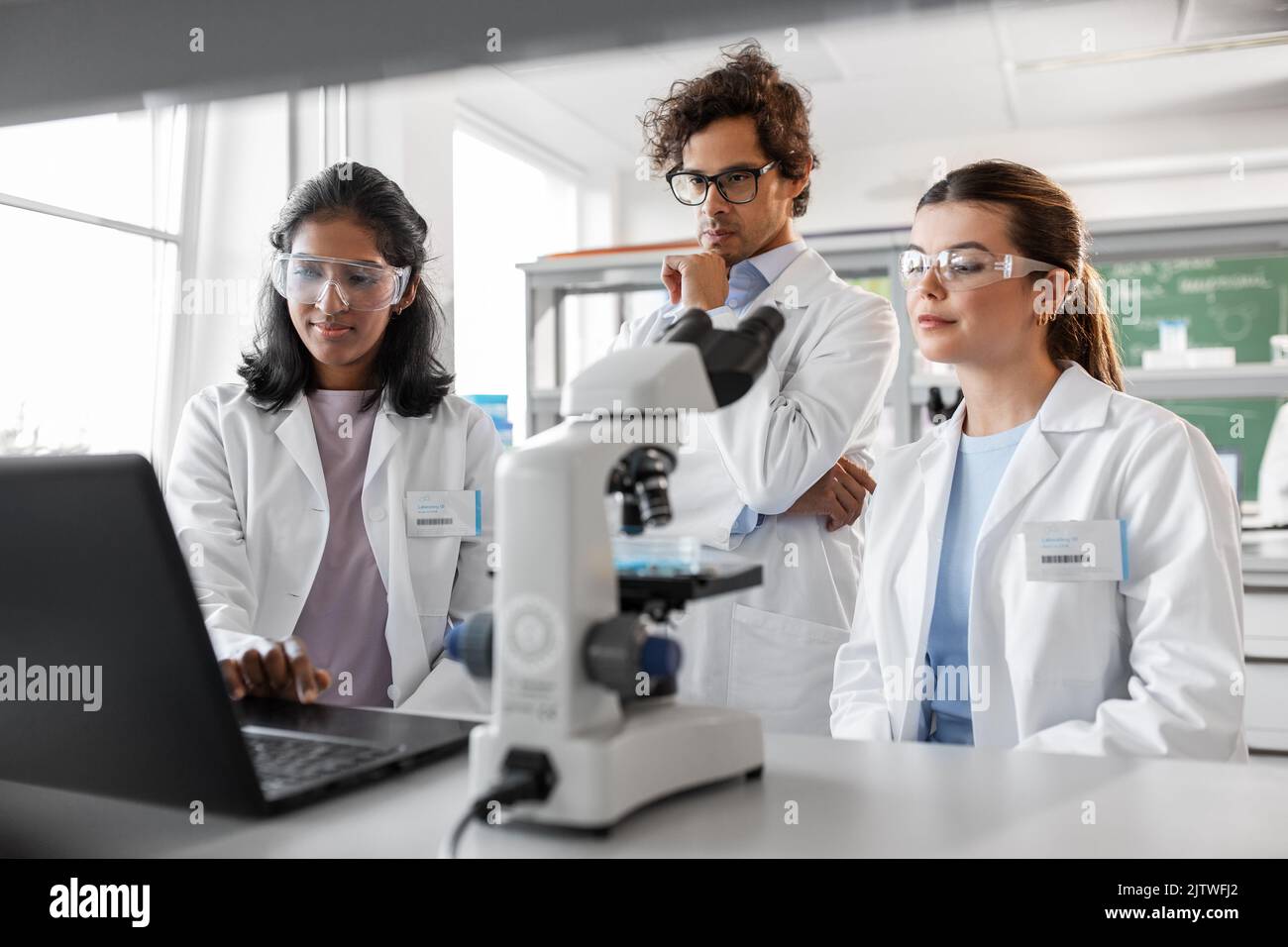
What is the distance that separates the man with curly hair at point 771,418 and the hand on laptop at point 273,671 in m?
0.89

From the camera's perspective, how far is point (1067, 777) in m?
0.89

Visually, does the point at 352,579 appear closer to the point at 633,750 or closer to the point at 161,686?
the point at 161,686

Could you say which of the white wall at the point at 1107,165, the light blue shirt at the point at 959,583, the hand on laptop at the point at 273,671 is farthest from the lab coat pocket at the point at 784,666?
the white wall at the point at 1107,165

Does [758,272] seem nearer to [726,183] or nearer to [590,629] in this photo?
[726,183]

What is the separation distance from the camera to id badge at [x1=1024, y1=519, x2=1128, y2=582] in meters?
1.40

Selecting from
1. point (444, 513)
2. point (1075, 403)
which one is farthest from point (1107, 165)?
point (444, 513)

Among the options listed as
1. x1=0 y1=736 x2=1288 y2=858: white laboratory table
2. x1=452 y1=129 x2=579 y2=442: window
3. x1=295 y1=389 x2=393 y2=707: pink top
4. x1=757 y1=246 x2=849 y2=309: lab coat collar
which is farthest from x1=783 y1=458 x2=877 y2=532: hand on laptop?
x1=452 y1=129 x2=579 y2=442: window

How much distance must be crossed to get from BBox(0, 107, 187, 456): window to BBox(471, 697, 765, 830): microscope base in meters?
2.83

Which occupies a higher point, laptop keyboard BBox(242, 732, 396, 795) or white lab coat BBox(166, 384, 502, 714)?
white lab coat BBox(166, 384, 502, 714)

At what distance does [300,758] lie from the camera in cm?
92

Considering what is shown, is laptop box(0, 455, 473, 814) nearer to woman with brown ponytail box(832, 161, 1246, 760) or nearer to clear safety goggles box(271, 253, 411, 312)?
woman with brown ponytail box(832, 161, 1246, 760)

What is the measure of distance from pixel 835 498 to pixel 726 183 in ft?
2.13
